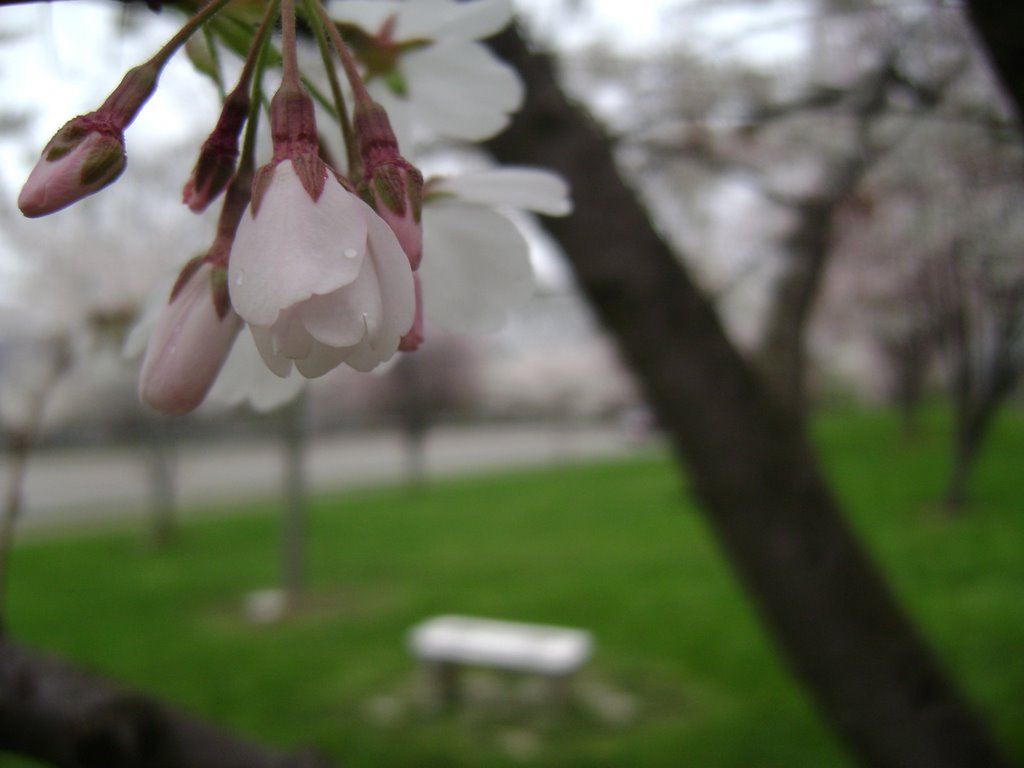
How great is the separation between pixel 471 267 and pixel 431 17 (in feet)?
0.54

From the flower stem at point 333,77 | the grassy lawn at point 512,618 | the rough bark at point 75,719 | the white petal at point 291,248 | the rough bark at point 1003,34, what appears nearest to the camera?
the white petal at point 291,248

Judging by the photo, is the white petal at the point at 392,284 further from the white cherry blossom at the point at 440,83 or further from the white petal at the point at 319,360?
the white cherry blossom at the point at 440,83

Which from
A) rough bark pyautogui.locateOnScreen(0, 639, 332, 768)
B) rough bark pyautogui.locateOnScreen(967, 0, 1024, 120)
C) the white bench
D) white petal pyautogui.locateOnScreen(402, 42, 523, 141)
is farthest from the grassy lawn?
white petal pyautogui.locateOnScreen(402, 42, 523, 141)

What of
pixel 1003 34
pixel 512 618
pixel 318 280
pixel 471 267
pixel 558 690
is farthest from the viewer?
pixel 512 618

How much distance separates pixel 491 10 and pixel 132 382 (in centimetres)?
969

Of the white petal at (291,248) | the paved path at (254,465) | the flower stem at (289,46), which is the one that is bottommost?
the white petal at (291,248)

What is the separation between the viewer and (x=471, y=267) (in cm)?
58

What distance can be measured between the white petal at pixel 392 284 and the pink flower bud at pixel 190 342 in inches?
4.3

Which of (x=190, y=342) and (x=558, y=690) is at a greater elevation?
(x=190, y=342)

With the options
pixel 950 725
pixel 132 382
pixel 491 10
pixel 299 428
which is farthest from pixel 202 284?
pixel 132 382

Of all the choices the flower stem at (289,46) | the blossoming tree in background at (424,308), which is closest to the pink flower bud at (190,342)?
the blossoming tree in background at (424,308)

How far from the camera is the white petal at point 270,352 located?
0.39 meters

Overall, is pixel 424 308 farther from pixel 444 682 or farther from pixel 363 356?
pixel 444 682

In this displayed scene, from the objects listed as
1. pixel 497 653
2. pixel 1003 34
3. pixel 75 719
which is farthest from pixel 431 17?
pixel 497 653
